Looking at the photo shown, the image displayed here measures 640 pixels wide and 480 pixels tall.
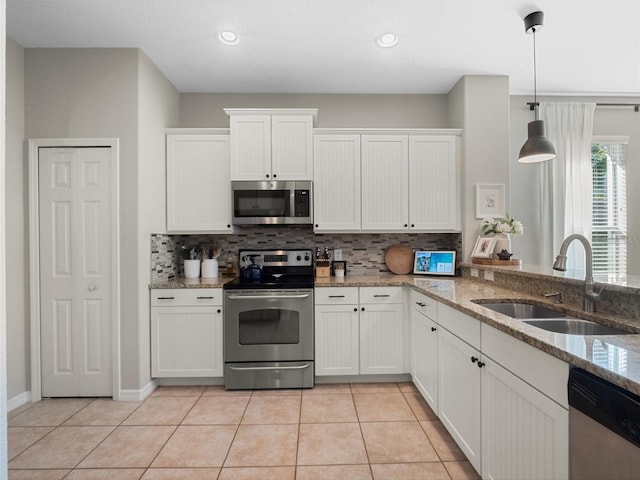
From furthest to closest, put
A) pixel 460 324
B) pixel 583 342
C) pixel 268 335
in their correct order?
pixel 268 335 < pixel 460 324 < pixel 583 342

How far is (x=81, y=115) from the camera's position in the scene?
259 centimetres

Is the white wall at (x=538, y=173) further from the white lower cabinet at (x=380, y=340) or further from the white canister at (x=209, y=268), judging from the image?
the white canister at (x=209, y=268)

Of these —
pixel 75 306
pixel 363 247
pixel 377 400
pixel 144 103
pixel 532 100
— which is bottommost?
pixel 377 400

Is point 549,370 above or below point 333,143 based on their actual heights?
below

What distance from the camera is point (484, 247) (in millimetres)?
2955

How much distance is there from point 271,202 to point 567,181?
3.04 metres

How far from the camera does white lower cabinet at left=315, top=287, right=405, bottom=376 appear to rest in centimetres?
281

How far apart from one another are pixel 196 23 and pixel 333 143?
4.66ft

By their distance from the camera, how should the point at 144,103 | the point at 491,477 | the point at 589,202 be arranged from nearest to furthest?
the point at 491,477
the point at 144,103
the point at 589,202

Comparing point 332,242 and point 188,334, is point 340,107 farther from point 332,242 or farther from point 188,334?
point 188,334

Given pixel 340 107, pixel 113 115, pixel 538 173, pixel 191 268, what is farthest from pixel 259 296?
pixel 538 173

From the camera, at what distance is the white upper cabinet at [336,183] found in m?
3.13

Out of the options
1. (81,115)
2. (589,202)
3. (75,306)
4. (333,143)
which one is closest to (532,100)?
(589,202)

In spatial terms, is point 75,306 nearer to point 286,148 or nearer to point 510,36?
point 286,148
